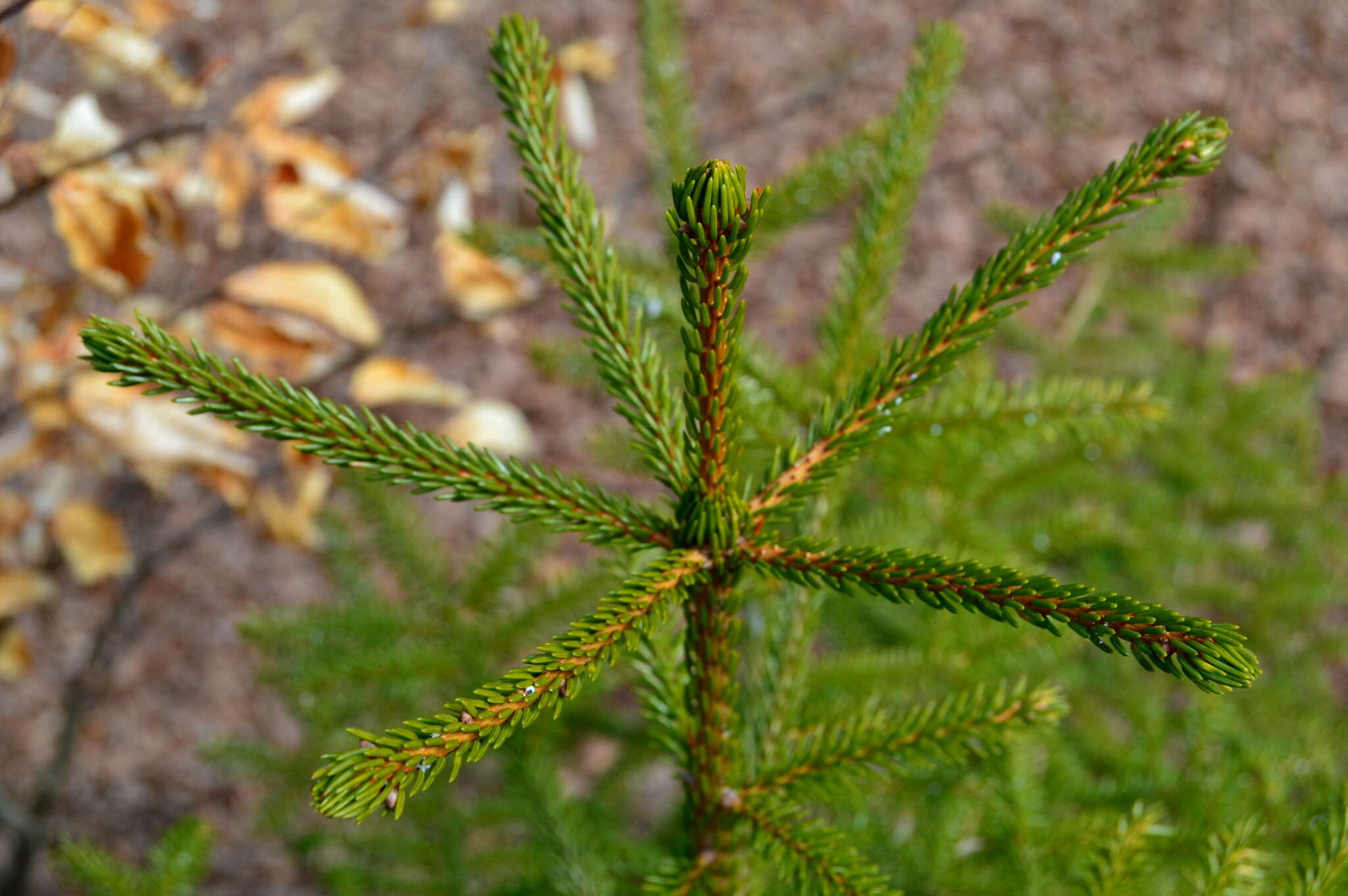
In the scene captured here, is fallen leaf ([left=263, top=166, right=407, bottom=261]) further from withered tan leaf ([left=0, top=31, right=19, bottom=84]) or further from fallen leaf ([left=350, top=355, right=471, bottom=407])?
withered tan leaf ([left=0, top=31, right=19, bottom=84])

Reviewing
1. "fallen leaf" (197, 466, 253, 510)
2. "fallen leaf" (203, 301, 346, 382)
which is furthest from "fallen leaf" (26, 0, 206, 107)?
"fallen leaf" (197, 466, 253, 510)

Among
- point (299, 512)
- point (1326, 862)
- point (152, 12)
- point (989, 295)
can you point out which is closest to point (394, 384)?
point (299, 512)

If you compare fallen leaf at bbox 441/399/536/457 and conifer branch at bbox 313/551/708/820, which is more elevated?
fallen leaf at bbox 441/399/536/457

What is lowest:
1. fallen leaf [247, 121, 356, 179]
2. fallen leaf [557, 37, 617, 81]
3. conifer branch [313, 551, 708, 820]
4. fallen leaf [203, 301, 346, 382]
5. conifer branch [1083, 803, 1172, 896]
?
conifer branch [1083, 803, 1172, 896]

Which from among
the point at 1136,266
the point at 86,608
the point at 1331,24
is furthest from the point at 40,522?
the point at 1331,24

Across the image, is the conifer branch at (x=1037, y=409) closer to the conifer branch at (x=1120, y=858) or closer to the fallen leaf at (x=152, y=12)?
the conifer branch at (x=1120, y=858)

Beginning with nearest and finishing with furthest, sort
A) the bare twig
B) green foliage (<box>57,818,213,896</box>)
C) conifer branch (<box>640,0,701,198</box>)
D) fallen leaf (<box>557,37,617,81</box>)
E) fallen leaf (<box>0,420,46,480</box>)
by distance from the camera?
green foliage (<box>57,818,213,896</box>) < the bare twig < conifer branch (<box>640,0,701,198</box>) < fallen leaf (<box>0,420,46,480</box>) < fallen leaf (<box>557,37,617,81</box>)
